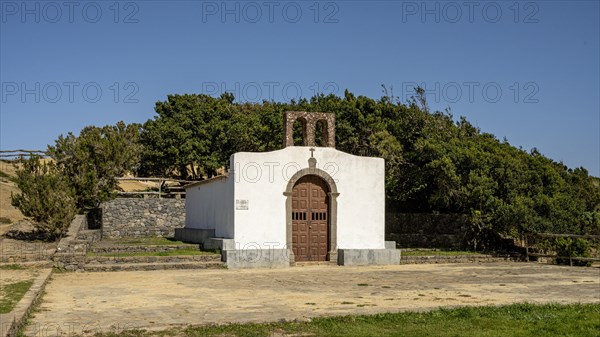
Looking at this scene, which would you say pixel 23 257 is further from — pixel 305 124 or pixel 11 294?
pixel 305 124

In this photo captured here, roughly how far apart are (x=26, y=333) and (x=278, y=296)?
508cm

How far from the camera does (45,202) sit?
Result: 71.2 feet

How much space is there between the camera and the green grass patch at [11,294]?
973 cm

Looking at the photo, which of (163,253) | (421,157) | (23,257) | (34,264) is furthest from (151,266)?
(421,157)

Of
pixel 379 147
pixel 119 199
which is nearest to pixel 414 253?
pixel 379 147

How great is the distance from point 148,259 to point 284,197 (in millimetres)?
4669

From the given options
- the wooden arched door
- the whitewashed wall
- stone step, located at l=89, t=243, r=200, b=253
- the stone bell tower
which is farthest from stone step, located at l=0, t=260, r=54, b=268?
the stone bell tower

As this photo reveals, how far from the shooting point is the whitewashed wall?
20219 millimetres

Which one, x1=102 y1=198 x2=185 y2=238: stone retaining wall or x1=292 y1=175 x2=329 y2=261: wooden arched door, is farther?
x1=102 y1=198 x2=185 y2=238: stone retaining wall

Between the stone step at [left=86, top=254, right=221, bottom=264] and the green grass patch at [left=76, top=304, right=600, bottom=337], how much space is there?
10276 millimetres

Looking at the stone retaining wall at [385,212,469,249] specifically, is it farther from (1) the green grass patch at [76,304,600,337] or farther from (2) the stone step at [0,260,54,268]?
(1) the green grass patch at [76,304,600,337]

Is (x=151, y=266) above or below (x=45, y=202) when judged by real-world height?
below

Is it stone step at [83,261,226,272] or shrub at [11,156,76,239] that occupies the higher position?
shrub at [11,156,76,239]

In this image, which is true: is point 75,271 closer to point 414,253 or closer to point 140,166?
point 414,253
